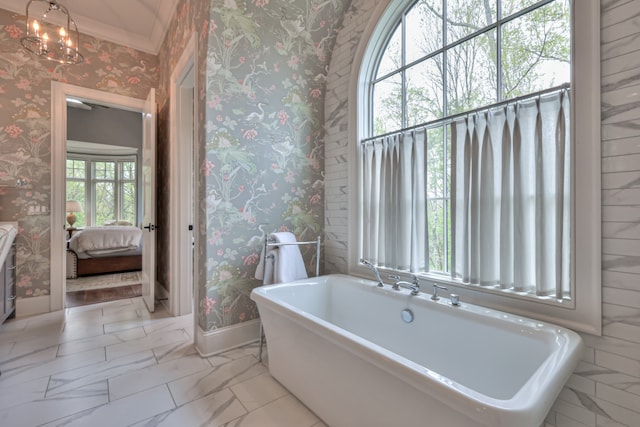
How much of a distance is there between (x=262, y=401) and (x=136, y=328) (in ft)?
5.28

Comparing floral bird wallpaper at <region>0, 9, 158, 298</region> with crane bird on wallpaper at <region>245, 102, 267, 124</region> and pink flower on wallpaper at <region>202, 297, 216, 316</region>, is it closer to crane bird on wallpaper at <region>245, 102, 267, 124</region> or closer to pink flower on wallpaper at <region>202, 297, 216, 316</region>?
pink flower on wallpaper at <region>202, 297, 216, 316</region>

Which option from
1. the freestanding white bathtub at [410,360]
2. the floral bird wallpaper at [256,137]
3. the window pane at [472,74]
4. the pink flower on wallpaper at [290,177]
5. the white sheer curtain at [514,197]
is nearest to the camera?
the freestanding white bathtub at [410,360]

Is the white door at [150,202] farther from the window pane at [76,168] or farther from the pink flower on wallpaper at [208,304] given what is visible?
the window pane at [76,168]

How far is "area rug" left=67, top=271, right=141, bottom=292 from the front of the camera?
3861 millimetres

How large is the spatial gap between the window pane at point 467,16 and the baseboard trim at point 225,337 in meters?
2.47

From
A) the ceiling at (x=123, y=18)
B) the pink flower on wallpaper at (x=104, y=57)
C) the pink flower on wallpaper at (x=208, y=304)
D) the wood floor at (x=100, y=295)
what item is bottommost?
the wood floor at (x=100, y=295)

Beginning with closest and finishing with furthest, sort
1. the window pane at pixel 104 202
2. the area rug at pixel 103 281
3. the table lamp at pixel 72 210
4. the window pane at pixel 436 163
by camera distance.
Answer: the window pane at pixel 436 163, the area rug at pixel 103 281, the table lamp at pixel 72 210, the window pane at pixel 104 202

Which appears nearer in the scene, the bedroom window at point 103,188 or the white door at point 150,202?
the white door at point 150,202

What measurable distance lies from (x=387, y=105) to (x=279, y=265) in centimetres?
148

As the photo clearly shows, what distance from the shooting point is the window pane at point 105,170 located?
22.6 feet

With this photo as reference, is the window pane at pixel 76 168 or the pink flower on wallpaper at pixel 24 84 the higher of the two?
the pink flower on wallpaper at pixel 24 84

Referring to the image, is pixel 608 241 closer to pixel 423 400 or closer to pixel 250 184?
pixel 423 400

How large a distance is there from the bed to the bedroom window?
2512 millimetres

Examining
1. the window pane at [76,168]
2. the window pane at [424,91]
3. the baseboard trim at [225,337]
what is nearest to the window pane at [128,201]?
the window pane at [76,168]
